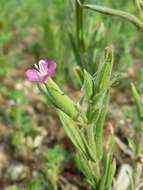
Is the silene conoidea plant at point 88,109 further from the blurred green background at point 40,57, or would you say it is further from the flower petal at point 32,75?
the blurred green background at point 40,57

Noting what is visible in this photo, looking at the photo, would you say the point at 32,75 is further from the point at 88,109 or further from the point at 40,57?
the point at 40,57

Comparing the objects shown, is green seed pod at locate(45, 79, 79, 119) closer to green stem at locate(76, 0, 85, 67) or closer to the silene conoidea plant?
the silene conoidea plant

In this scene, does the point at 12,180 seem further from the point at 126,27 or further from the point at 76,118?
the point at 126,27

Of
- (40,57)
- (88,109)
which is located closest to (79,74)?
(88,109)

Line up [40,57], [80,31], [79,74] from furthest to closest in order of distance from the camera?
1. [40,57]
2. [80,31]
3. [79,74]

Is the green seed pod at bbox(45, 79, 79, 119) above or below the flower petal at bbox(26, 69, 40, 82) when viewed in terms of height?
below

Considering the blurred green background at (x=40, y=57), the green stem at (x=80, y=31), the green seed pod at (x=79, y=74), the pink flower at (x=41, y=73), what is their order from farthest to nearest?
1. the blurred green background at (x=40, y=57)
2. the green stem at (x=80, y=31)
3. the green seed pod at (x=79, y=74)
4. the pink flower at (x=41, y=73)

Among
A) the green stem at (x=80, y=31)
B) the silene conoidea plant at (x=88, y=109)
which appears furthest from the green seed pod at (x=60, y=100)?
the green stem at (x=80, y=31)

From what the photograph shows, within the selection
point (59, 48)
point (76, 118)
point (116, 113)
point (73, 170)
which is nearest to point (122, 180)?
point (73, 170)

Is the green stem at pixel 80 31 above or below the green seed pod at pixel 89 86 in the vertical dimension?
above

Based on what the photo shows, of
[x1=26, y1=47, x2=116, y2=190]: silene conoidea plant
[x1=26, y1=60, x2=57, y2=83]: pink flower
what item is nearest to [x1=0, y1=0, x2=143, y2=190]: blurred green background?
[x1=26, y1=47, x2=116, y2=190]: silene conoidea plant
